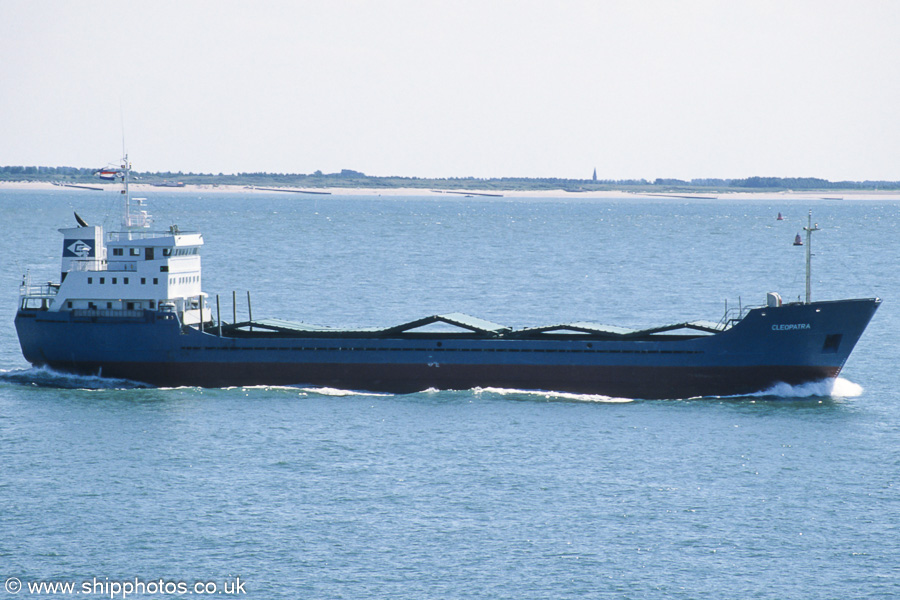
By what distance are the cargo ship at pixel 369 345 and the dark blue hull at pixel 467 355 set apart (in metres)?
0.05

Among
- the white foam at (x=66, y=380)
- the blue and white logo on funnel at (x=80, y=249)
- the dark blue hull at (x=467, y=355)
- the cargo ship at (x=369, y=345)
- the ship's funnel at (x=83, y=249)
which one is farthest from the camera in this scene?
the blue and white logo on funnel at (x=80, y=249)

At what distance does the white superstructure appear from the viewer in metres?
47.8

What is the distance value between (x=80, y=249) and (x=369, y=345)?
15.6 metres

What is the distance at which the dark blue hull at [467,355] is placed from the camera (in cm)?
4372

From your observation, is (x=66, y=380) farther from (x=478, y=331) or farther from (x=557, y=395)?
(x=557, y=395)

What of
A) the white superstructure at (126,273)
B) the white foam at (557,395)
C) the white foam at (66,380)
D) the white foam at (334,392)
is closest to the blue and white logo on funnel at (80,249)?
the white superstructure at (126,273)

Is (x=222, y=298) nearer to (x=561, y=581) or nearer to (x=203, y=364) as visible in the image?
(x=203, y=364)

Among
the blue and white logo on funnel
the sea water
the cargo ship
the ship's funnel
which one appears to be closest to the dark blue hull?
the cargo ship

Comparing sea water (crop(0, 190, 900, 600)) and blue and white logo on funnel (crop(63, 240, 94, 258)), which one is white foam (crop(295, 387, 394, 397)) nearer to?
sea water (crop(0, 190, 900, 600))

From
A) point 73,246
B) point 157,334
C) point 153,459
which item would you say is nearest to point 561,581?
point 153,459

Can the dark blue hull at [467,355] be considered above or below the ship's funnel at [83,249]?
below

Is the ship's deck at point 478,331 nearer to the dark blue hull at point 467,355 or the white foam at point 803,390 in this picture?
the dark blue hull at point 467,355

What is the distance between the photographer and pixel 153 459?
1428 inches

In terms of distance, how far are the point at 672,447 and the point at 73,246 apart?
30.5 meters
